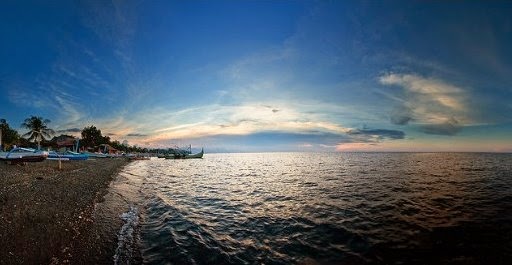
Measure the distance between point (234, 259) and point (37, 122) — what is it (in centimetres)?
11335

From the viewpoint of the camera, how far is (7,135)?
8500 cm

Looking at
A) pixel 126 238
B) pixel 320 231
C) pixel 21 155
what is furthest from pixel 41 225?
pixel 21 155

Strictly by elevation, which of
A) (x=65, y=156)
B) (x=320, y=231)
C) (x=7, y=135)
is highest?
(x=7, y=135)

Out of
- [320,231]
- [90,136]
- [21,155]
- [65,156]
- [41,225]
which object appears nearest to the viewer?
[41,225]

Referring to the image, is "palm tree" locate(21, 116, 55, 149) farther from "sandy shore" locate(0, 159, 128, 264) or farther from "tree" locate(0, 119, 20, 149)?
"sandy shore" locate(0, 159, 128, 264)

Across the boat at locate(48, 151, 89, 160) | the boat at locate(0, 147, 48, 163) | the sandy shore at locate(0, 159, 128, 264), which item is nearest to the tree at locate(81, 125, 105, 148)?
the boat at locate(48, 151, 89, 160)

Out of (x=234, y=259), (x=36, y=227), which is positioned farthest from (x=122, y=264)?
(x=36, y=227)

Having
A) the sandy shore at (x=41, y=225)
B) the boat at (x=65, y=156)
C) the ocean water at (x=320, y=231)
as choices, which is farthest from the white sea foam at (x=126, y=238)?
the boat at (x=65, y=156)

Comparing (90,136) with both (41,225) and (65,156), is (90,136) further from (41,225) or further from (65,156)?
(41,225)

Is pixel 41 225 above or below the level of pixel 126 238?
above

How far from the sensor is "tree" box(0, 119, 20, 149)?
8353 centimetres

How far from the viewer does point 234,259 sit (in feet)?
34.7

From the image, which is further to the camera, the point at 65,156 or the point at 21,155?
the point at 65,156

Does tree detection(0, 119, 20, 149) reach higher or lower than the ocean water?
higher
